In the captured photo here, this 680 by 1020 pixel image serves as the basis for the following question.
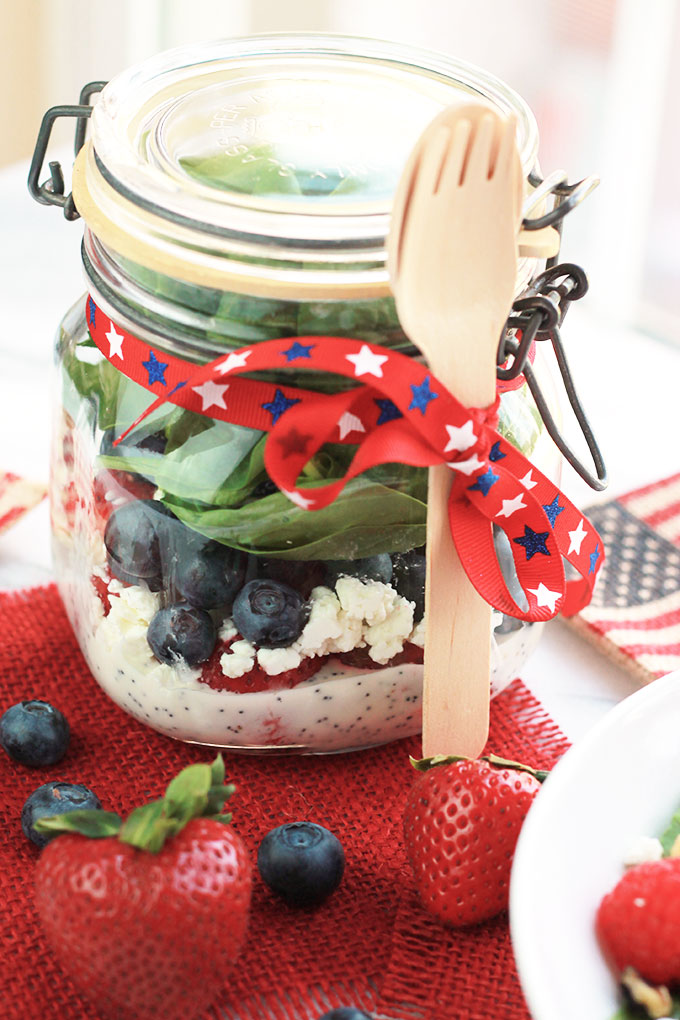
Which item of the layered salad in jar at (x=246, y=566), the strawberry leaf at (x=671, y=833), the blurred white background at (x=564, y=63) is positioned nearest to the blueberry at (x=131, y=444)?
the layered salad in jar at (x=246, y=566)

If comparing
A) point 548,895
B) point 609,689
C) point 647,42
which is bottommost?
point 609,689

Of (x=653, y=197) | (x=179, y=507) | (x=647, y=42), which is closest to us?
(x=179, y=507)

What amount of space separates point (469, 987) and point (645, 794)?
0.44ft

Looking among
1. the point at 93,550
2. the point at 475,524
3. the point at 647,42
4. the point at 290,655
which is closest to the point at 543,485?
the point at 475,524

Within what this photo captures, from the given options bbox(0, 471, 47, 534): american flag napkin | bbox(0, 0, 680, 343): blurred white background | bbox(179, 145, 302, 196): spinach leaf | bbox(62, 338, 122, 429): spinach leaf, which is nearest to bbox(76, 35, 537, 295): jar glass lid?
bbox(179, 145, 302, 196): spinach leaf

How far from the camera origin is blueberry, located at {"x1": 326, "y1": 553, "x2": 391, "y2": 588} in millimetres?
683

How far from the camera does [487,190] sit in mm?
562

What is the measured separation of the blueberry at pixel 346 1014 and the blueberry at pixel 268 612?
193 mm

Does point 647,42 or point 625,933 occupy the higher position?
point 647,42

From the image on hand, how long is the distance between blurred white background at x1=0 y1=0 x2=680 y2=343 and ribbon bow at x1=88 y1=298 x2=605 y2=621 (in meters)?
0.73

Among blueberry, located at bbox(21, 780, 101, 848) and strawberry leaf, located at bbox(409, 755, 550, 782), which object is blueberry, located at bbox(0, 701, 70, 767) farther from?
strawberry leaf, located at bbox(409, 755, 550, 782)

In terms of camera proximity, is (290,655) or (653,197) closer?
(290,655)

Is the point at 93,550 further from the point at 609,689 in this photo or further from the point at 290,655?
the point at 609,689

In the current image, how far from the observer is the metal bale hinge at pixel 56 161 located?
725 mm
